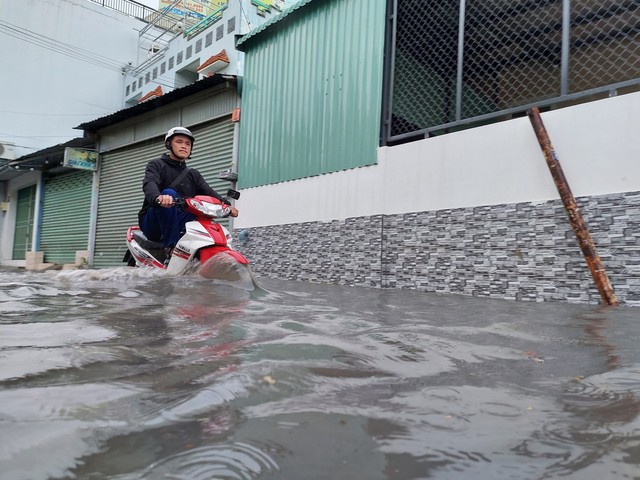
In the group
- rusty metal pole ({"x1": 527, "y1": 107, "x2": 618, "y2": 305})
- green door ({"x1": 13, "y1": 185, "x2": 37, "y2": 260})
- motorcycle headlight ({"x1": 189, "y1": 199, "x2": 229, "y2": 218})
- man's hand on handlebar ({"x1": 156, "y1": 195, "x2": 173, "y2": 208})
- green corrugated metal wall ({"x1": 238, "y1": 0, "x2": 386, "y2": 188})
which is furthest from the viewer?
green door ({"x1": 13, "y1": 185, "x2": 37, "y2": 260})

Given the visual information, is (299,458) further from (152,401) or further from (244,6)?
(244,6)

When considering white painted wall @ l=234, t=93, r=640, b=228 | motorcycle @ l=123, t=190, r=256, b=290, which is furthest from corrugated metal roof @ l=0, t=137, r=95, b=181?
motorcycle @ l=123, t=190, r=256, b=290

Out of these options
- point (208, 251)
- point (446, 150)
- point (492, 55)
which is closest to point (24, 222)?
point (208, 251)

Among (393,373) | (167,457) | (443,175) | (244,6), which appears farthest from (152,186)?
(244,6)

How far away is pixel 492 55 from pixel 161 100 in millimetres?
7323

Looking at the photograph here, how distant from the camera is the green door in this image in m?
16.8

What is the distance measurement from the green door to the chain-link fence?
15571mm

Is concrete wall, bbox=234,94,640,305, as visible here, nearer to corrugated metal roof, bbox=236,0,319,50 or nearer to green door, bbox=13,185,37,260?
corrugated metal roof, bbox=236,0,319,50

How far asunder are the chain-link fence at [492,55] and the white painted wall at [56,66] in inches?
686

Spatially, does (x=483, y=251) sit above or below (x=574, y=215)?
below

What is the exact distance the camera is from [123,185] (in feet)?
39.5

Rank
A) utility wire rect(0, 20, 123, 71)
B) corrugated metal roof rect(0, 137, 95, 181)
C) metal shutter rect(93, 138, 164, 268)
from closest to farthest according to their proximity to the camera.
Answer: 1. metal shutter rect(93, 138, 164, 268)
2. corrugated metal roof rect(0, 137, 95, 181)
3. utility wire rect(0, 20, 123, 71)

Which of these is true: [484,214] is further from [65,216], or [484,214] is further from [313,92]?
[65,216]

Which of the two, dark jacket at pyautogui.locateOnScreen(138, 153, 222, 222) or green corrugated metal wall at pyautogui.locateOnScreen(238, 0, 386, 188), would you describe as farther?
green corrugated metal wall at pyautogui.locateOnScreen(238, 0, 386, 188)
